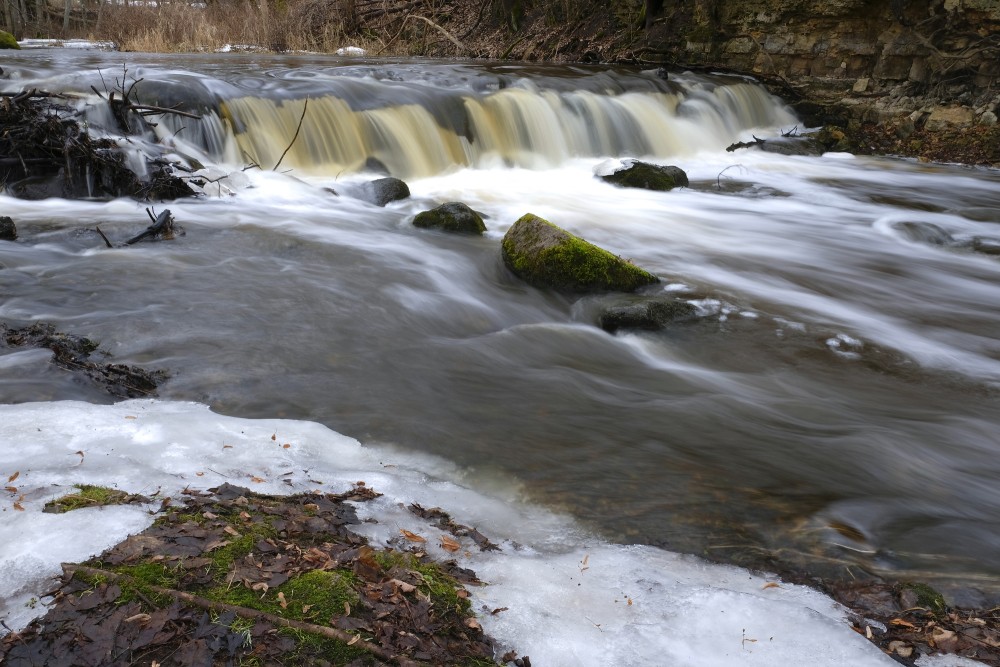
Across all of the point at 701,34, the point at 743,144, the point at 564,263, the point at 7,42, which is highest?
the point at 701,34

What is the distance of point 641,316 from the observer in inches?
219

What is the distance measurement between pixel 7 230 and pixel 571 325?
4.48 m

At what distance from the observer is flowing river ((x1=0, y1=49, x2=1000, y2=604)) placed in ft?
11.4

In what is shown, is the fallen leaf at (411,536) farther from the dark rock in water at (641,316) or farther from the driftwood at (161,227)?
the driftwood at (161,227)

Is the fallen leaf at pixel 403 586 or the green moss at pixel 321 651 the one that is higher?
the green moss at pixel 321 651

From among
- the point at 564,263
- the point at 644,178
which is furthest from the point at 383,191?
the point at 644,178

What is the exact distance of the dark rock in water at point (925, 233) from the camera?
8.50 meters

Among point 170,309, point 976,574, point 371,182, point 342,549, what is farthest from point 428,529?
point 371,182

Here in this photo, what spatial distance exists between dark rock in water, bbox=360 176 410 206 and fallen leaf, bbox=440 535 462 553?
6306 mm

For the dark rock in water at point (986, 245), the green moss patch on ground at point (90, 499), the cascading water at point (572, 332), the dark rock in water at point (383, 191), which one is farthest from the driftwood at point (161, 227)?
the dark rock in water at point (986, 245)

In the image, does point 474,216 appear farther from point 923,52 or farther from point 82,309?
point 923,52

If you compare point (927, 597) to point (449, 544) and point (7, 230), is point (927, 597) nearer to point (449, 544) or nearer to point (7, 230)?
point (449, 544)

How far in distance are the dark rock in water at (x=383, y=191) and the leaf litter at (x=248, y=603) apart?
641 cm

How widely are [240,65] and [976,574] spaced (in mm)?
13925
